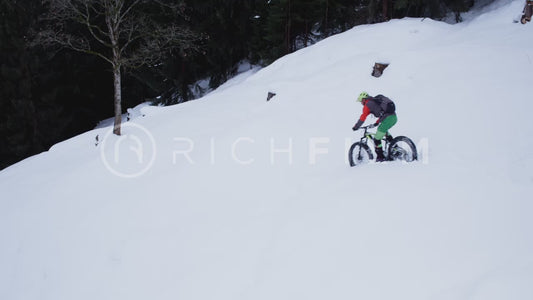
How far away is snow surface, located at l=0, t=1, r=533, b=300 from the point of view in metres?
4.44

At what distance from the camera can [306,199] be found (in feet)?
21.1

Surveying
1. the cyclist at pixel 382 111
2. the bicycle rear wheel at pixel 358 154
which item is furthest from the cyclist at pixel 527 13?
the bicycle rear wheel at pixel 358 154

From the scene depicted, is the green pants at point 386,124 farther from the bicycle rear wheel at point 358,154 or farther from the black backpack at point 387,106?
the bicycle rear wheel at point 358,154

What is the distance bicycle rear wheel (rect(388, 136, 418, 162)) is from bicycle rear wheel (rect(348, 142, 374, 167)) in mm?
491

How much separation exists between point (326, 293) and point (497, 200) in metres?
3.19

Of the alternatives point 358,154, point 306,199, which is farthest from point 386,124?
point 306,199

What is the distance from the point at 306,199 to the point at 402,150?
242cm

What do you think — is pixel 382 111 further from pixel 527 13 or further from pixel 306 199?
pixel 527 13

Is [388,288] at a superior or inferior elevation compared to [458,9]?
inferior

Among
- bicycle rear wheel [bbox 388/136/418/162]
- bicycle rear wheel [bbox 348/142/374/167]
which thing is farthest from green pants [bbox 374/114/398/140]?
bicycle rear wheel [bbox 348/142/374/167]

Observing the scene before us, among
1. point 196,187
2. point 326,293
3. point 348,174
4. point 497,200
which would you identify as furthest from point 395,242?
point 196,187

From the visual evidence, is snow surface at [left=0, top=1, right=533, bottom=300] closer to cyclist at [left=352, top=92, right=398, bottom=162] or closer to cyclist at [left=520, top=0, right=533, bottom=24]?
cyclist at [left=520, top=0, right=533, bottom=24]

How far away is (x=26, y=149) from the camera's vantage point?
78.4 ft

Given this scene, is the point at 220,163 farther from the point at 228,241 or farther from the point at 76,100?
the point at 76,100
